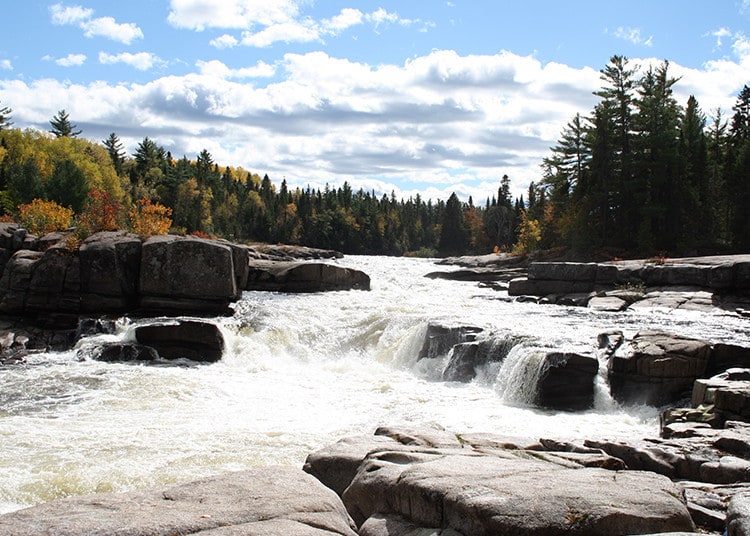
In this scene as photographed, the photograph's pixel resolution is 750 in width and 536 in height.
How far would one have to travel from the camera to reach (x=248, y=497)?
4723 mm

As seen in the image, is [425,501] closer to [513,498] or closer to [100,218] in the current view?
[513,498]

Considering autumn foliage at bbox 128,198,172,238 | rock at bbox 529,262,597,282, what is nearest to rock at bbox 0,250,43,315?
autumn foliage at bbox 128,198,172,238

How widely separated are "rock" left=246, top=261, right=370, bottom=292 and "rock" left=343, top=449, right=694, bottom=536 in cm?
2232

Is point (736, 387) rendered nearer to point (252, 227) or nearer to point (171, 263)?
point (171, 263)

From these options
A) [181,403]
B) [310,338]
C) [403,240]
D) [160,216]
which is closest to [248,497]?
[181,403]

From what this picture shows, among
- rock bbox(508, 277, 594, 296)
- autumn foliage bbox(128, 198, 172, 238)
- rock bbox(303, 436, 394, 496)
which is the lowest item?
rock bbox(303, 436, 394, 496)

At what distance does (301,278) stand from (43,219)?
36.5 feet

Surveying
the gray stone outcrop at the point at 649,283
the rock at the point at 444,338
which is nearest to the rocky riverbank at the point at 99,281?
the rock at the point at 444,338

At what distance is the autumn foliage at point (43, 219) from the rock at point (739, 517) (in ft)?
83.4

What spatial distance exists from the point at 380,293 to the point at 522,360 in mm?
14586

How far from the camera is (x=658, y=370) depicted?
13.3 metres

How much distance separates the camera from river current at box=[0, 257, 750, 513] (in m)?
10.0

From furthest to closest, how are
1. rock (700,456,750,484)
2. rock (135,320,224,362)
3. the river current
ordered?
rock (135,320,224,362), the river current, rock (700,456,750,484)

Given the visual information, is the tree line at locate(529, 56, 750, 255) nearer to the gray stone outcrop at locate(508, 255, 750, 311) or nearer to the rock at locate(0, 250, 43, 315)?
the gray stone outcrop at locate(508, 255, 750, 311)
